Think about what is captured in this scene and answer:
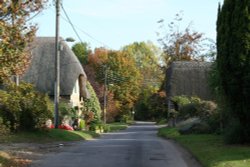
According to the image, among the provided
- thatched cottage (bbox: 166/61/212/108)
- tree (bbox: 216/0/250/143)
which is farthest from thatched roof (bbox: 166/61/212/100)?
tree (bbox: 216/0/250/143)

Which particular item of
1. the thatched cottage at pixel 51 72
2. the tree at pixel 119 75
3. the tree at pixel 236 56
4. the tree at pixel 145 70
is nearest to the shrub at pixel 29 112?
the tree at pixel 236 56

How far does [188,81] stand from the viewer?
2255 inches

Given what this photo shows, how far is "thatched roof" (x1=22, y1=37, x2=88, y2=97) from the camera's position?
4928cm

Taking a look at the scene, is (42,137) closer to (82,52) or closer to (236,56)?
(236,56)

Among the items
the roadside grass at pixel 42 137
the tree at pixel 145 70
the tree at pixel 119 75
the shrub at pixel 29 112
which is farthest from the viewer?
the tree at pixel 145 70

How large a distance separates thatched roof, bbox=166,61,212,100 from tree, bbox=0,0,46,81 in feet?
146

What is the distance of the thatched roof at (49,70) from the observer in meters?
49.3

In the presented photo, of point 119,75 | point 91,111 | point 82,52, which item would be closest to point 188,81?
point 91,111

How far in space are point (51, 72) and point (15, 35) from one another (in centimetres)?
3848

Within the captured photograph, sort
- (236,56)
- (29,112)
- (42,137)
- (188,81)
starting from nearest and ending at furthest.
→ 1. (236,56)
2. (42,137)
3. (29,112)
4. (188,81)

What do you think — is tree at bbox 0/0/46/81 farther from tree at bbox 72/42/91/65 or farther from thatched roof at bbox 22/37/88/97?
tree at bbox 72/42/91/65

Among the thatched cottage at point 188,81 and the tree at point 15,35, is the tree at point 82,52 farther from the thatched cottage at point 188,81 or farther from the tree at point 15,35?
the tree at point 15,35

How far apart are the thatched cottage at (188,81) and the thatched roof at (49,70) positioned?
11312mm

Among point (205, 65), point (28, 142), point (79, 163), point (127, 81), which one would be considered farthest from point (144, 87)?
point (79, 163)
